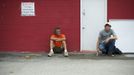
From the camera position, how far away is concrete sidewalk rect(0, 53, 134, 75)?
14336 mm

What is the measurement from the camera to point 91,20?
18859mm

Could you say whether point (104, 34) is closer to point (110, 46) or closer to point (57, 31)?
point (110, 46)

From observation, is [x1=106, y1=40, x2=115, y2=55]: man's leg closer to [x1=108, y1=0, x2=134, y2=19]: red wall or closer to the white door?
the white door

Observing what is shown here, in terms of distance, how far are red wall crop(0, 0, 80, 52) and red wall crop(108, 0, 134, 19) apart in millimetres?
1380

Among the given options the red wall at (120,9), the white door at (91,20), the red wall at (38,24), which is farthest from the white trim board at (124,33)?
the red wall at (38,24)

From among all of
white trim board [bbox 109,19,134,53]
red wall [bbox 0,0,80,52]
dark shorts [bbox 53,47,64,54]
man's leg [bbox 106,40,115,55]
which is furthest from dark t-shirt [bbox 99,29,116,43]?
dark shorts [bbox 53,47,64,54]

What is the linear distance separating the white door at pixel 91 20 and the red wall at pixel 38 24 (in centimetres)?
23

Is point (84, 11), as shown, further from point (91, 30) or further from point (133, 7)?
point (133, 7)

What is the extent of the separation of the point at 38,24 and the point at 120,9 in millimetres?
3504

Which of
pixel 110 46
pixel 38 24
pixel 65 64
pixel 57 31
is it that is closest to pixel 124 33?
pixel 110 46

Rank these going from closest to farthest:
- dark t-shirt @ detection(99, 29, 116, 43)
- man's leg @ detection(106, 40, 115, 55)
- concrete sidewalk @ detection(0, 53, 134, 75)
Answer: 1. concrete sidewalk @ detection(0, 53, 134, 75)
2. man's leg @ detection(106, 40, 115, 55)
3. dark t-shirt @ detection(99, 29, 116, 43)

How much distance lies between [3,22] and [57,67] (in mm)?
4658

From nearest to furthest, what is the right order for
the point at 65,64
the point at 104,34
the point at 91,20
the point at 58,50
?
the point at 65,64, the point at 104,34, the point at 58,50, the point at 91,20

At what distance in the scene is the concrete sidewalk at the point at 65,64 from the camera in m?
14.3
